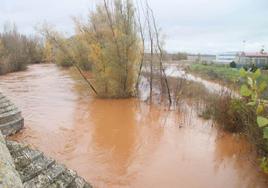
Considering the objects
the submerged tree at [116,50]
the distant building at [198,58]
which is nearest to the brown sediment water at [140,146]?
the submerged tree at [116,50]

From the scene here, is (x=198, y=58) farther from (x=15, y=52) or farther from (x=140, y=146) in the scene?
(x=140, y=146)

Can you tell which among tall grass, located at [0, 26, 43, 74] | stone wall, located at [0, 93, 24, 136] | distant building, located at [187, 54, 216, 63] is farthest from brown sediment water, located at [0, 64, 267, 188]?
distant building, located at [187, 54, 216, 63]

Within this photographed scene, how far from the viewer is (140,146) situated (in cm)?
931

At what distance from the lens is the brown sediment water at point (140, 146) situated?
23.2 feet

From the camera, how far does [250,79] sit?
2.21 m

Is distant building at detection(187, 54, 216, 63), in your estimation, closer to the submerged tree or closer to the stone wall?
the submerged tree

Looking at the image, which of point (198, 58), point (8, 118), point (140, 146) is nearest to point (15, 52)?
point (198, 58)

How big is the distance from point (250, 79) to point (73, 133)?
29.1ft

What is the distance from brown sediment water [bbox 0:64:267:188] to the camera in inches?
278

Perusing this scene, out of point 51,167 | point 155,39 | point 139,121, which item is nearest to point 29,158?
point 51,167

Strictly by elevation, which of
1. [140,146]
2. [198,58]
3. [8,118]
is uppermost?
[198,58]

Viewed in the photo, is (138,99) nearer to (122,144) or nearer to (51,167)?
(122,144)

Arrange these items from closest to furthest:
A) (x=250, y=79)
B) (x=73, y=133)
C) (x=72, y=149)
Answer: (x=250, y=79) → (x=72, y=149) → (x=73, y=133)

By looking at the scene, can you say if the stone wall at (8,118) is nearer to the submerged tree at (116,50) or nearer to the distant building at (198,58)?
the submerged tree at (116,50)
